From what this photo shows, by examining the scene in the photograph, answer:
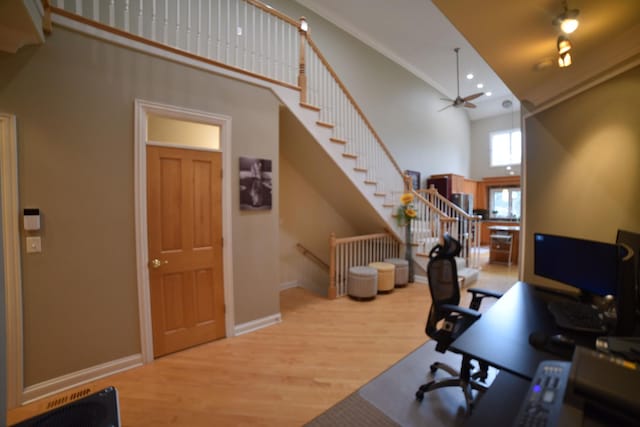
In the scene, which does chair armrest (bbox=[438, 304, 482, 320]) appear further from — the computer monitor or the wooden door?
the wooden door

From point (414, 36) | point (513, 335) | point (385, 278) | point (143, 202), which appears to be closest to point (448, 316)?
point (513, 335)

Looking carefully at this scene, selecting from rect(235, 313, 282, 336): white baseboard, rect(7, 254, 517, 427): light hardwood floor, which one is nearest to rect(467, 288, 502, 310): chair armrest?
rect(7, 254, 517, 427): light hardwood floor

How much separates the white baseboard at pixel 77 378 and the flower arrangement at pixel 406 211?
4.31 metres

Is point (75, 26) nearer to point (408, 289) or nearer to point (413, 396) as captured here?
point (413, 396)

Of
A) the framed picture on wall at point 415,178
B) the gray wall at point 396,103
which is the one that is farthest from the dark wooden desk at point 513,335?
the framed picture on wall at point 415,178

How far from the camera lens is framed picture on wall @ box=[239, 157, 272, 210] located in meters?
3.05

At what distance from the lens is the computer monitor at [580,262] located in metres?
1.57

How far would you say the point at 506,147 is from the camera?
31.6ft

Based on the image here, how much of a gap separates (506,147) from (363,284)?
8.95 meters

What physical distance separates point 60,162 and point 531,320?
359 cm

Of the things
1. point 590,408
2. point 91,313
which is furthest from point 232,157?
point 590,408

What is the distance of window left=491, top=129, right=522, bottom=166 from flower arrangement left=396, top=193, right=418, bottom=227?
684cm

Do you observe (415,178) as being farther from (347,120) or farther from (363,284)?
(363,284)

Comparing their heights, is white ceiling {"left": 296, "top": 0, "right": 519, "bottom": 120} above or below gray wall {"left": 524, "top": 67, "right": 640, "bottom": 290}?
above
